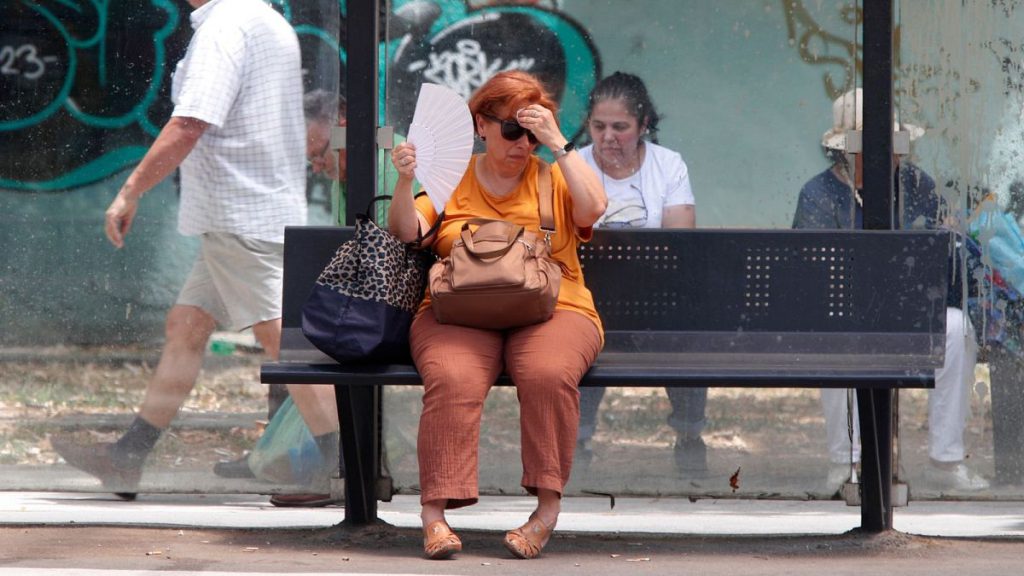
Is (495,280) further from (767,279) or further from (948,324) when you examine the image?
(948,324)

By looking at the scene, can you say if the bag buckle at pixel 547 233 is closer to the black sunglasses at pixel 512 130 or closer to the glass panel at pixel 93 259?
the black sunglasses at pixel 512 130

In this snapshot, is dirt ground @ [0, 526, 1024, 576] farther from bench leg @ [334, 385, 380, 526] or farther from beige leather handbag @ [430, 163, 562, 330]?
beige leather handbag @ [430, 163, 562, 330]

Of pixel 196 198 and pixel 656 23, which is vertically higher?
pixel 656 23

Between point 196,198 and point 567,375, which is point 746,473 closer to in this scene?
point 567,375

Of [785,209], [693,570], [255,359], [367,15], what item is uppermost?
[367,15]

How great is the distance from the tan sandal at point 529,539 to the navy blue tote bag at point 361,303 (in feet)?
2.06

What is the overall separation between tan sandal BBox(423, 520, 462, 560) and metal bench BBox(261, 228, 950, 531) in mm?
644

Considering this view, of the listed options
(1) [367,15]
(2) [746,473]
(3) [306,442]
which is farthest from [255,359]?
(2) [746,473]

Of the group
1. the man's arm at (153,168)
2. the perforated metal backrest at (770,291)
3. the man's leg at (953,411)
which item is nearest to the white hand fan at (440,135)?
the perforated metal backrest at (770,291)

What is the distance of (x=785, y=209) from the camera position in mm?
5781

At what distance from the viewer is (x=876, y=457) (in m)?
5.36

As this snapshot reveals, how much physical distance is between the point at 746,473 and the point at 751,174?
105cm

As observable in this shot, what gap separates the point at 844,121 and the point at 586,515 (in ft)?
5.38

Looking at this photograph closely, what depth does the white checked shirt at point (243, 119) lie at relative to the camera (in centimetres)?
588
